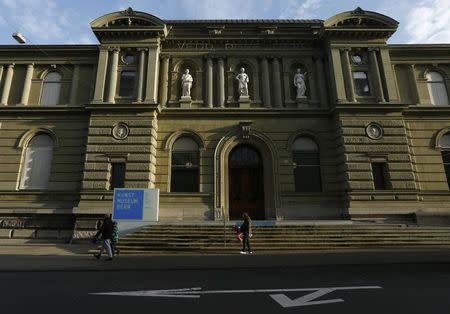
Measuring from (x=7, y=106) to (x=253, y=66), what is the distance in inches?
690

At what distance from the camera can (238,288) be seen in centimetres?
741

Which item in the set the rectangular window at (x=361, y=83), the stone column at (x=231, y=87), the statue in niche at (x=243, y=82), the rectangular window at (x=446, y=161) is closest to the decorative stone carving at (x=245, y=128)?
the stone column at (x=231, y=87)

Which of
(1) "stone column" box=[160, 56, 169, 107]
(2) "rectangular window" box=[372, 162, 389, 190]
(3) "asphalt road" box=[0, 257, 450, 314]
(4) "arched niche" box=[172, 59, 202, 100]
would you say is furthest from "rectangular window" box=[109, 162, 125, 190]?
(2) "rectangular window" box=[372, 162, 389, 190]

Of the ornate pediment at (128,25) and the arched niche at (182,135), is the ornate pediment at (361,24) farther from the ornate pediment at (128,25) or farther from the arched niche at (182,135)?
the ornate pediment at (128,25)

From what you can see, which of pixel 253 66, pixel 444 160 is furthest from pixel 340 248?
pixel 253 66

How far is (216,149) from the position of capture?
2264 centimetres

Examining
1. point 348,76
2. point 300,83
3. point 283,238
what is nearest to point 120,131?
point 283,238

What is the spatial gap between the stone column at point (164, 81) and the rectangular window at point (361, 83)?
13.4m

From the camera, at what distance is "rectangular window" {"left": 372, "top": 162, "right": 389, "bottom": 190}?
21453 mm

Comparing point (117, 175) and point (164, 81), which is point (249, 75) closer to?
point (164, 81)

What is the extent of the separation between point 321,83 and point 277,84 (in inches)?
126

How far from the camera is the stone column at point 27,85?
77.3 feet

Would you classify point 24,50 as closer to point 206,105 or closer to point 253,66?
point 206,105

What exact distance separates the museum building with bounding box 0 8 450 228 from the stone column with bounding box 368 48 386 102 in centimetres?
9
